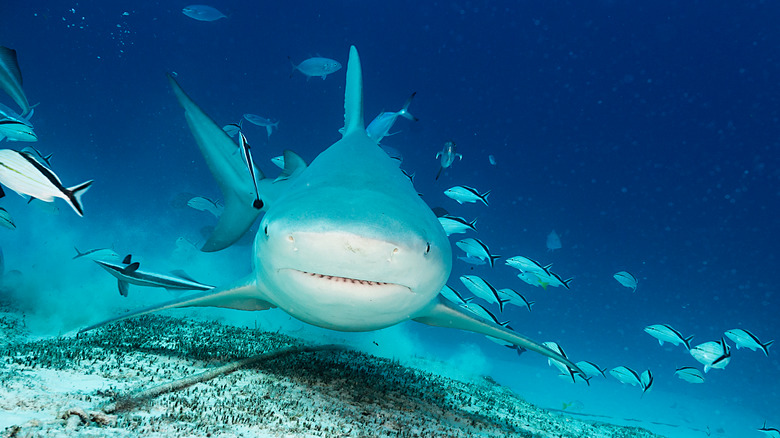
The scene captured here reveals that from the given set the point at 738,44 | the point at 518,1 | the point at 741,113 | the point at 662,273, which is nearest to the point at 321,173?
the point at 518,1

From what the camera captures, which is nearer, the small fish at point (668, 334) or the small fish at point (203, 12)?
the small fish at point (668, 334)

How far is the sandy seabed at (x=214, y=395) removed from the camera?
89.0 inches

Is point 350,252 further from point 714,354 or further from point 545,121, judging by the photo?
point 545,121

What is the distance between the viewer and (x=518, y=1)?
74.6 feet

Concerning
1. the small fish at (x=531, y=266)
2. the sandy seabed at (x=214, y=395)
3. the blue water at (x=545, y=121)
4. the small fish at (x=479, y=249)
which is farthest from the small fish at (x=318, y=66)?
the blue water at (x=545, y=121)

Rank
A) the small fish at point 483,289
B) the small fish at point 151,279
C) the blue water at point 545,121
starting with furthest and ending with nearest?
the blue water at point 545,121 → the small fish at point 483,289 → the small fish at point 151,279

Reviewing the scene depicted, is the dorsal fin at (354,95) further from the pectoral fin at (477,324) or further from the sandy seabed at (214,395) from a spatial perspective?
the sandy seabed at (214,395)

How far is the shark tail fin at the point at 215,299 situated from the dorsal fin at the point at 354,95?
2121mm

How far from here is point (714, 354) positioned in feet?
27.4

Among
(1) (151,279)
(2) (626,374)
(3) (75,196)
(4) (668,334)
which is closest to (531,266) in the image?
(4) (668,334)

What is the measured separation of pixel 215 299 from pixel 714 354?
10202 mm

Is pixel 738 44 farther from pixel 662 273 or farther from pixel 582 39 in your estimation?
pixel 662 273

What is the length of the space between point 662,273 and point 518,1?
20971 mm

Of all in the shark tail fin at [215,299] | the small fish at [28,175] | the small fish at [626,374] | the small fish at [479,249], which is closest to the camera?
the small fish at [28,175]
